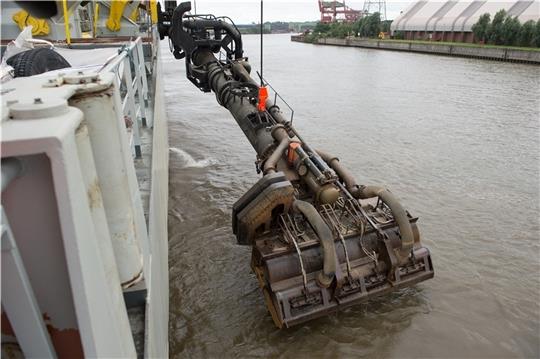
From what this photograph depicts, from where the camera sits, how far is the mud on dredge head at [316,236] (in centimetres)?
468

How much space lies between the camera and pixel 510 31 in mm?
41312

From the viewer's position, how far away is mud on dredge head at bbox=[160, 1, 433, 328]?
184 inches

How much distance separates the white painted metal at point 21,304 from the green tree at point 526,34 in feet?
158

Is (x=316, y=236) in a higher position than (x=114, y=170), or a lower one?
lower

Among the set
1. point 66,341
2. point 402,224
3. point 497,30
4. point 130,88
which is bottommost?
point 402,224

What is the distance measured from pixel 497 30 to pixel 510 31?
2.62 m

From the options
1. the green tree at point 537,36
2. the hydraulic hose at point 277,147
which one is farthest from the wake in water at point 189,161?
the green tree at point 537,36

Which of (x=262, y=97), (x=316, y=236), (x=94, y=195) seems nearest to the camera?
(x=94, y=195)

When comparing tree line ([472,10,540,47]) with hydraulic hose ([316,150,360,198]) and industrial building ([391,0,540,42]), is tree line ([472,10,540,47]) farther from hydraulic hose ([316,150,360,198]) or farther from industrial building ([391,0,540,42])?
hydraulic hose ([316,150,360,198])

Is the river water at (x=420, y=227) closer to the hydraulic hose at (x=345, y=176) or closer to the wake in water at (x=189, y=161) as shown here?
the wake in water at (x=189, y=161)

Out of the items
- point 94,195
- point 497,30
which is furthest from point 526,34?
point 94,195

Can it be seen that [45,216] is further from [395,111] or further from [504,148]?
[395,111]

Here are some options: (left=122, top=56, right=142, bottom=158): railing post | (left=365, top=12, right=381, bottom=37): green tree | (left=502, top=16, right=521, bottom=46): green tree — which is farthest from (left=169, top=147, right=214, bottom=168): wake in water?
(left=365, top=12, right=381, bottom=37): green tree

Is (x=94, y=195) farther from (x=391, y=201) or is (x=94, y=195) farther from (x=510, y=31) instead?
(x=510, y=31)
